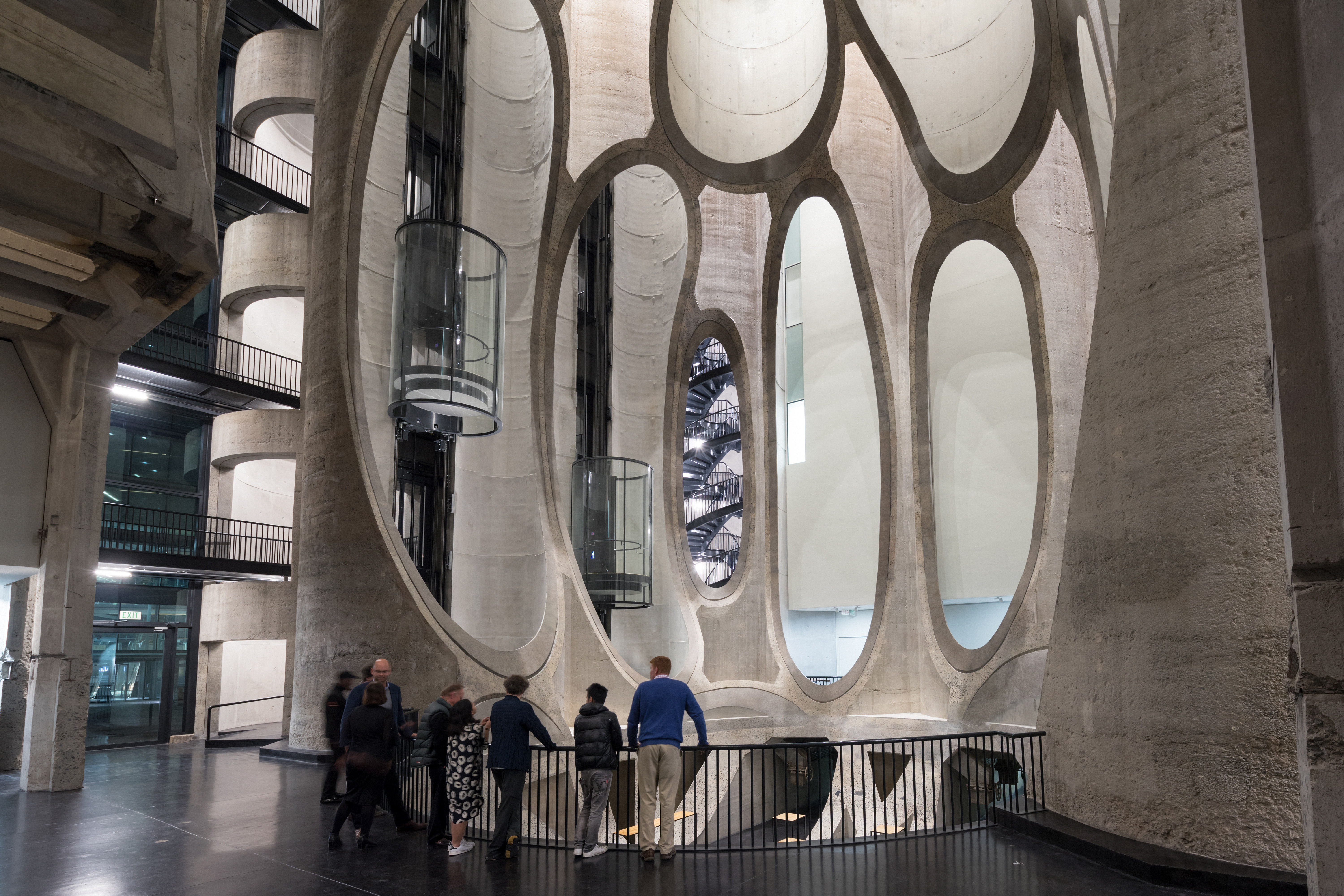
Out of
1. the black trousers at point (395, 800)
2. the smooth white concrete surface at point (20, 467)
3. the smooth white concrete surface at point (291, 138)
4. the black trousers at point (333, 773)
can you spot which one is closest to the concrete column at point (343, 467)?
the black trousers at point (333, 773)

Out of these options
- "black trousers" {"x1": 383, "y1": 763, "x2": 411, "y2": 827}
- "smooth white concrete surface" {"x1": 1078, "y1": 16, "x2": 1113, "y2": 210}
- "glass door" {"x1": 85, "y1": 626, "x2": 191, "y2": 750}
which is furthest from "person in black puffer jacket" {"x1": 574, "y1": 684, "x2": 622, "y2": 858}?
"glass door" {"x1": 85, "y1": 626, "x2": 191, "y2": 750}

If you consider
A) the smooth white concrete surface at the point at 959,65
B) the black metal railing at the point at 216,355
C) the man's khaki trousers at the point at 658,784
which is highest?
the smooth white concrete surface at the point at 959,65

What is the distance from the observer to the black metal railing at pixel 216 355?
21.5 m

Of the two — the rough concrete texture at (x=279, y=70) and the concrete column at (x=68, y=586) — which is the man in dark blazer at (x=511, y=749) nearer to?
the concrete column at (x=68, y=586)

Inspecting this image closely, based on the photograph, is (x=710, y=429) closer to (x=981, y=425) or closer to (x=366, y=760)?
(x=981, y=425)

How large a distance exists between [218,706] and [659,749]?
46.5ft

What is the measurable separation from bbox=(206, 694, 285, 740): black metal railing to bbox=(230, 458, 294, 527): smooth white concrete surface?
435 centimetres

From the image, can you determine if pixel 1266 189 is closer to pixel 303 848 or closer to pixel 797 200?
pixel 303 848

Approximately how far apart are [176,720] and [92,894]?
643 inches

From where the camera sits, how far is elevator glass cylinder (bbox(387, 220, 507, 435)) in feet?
42.9

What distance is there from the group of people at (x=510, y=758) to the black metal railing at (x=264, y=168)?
1533cm

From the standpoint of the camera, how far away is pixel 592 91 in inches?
813

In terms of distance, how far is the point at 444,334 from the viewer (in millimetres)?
13359

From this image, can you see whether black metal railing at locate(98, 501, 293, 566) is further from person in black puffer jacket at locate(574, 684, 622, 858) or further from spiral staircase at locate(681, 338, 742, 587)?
spiral staircase at locate(681, 338, 742, 587)
